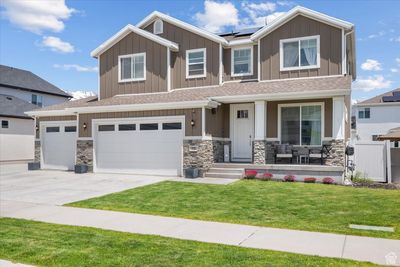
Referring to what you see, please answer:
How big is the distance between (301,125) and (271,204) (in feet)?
22.3

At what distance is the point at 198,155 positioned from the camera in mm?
14555

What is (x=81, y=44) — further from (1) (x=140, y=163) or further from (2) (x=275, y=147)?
(2) (x=275, y=147)

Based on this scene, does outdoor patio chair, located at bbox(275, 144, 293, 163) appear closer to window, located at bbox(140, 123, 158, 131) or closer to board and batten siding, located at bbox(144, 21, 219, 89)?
board and batten siding, located at bbox(144, 21, 219, 89)

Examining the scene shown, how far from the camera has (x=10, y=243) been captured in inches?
231

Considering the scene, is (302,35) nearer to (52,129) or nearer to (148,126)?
(148,126)

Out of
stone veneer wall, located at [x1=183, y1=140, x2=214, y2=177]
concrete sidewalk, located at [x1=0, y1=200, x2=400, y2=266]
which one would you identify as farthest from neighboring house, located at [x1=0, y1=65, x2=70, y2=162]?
concrete sidewalk, located at [x1=0, y1=200, x2=400, y2=266]

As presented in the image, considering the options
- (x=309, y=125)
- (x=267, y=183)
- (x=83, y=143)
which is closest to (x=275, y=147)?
(x=309, y=125)

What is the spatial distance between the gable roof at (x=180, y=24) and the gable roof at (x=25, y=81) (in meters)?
17.7

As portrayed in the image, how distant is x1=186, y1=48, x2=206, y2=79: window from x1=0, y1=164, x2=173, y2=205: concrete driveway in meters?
6.02

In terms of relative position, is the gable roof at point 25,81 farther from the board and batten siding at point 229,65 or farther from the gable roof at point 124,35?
the board and batten siding at point 229,65

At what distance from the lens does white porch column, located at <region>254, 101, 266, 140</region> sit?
47.8ft

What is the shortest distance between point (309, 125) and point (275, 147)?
1710 millimetres

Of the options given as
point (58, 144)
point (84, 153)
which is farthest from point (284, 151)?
point (58, 144)

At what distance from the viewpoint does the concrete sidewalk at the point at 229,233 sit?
540 cm
